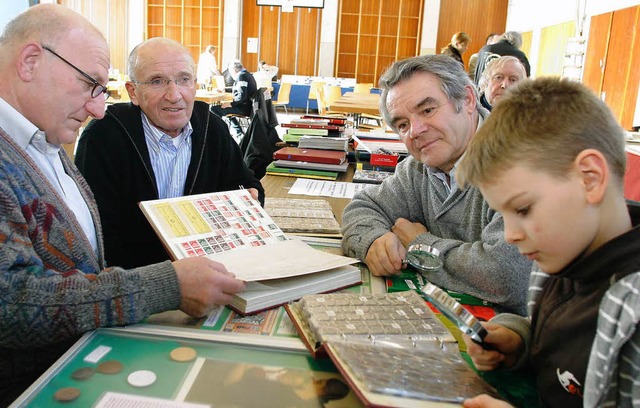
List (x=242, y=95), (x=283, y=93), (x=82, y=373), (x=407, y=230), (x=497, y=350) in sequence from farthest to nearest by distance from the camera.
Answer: (x=283, y=93) → (x=242, y=95) → (x=407, y=230) → (x=497, y=350) → (x=82, y=373)

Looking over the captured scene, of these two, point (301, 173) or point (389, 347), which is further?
point (301, 173)

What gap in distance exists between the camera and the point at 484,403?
28.9 inches

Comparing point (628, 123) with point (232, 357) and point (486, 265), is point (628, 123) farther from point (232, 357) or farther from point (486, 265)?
point (232, 357)

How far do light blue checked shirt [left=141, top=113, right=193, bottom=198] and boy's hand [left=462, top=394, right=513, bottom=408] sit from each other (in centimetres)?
167

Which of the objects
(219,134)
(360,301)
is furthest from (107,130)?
(360,301)

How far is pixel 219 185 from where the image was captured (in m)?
2.32

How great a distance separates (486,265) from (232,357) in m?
0.67

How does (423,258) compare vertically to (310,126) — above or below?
below

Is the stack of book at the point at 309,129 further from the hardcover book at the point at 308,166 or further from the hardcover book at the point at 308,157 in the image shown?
the hardcover book at the point at 308,166

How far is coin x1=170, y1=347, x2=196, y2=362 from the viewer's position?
2.93ft

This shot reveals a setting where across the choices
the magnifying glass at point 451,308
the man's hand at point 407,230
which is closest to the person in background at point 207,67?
the man's hand at point 407,230

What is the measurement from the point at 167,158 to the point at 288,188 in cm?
57

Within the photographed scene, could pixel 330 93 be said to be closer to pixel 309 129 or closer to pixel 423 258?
pixel 309 129

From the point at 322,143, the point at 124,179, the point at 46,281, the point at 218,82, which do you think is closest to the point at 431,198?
the point at 46,281
